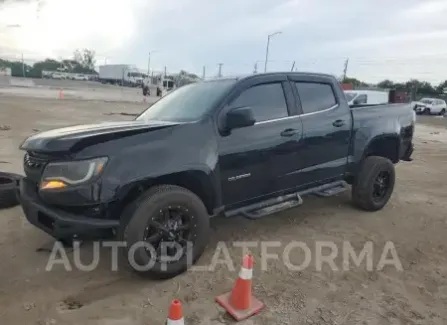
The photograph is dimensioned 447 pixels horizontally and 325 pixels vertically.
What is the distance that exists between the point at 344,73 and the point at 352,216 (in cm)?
6057

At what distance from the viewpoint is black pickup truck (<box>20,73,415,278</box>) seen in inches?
125

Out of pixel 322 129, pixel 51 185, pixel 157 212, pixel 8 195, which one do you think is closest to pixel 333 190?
pixel 322 129

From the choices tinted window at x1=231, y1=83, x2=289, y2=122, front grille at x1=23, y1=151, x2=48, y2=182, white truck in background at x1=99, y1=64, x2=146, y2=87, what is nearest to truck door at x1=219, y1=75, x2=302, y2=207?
tinted window at x1=231, y1=83, x2=289, y2=122

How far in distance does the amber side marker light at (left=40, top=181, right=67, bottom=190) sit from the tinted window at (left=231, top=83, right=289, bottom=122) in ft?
5.73

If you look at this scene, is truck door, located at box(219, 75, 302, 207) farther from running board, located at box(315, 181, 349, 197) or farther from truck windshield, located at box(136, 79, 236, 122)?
running board, located at box(315, 181, 349, 197)

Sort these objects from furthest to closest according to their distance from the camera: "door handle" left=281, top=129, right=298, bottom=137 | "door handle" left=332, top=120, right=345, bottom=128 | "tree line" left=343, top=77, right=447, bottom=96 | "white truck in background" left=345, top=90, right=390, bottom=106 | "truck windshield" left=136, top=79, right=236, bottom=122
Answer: "tree line" left=343, top=77, right=447, bottom=96 < "white truck in background" left=345, top=90, right=390, bottom=106 < "door handle" left=332, top=120, right=345, bottom=128 < "door handle" left=281, top=129, right=298, bottom=137 < "truck windshield" left=136, top=79, right=236, bottom=122

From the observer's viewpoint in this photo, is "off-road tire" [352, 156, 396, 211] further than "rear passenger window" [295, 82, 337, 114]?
Yes

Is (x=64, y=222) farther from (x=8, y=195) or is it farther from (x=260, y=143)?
(x=8, y=195)

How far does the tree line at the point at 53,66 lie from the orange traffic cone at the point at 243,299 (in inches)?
3312

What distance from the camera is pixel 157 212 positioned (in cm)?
331

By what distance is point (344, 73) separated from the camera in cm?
6166

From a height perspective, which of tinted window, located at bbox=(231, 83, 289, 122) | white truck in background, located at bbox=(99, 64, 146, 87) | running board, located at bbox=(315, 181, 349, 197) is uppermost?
white truck in background, located at bbox=(99, 64, 146, 87)

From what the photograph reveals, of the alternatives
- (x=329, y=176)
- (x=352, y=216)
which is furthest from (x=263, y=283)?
(x=352, y=216)

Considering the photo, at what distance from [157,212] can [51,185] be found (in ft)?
2.83
